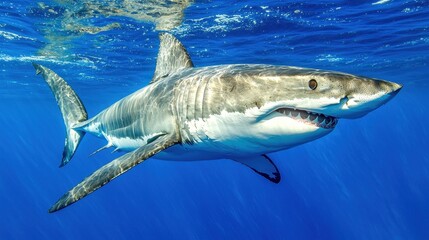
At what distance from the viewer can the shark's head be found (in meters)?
2.75

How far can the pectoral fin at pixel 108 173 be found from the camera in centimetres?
384

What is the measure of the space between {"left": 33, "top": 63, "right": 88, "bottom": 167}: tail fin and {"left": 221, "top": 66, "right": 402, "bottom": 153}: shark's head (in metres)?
5.43

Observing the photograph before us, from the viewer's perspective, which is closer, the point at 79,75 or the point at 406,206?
the point at 79,75

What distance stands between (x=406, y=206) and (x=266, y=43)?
142ft

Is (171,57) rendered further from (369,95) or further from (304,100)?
(369,95)

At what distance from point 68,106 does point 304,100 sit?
6611 mm

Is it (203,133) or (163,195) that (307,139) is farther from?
(163,195)

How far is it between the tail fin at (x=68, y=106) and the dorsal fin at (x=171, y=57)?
101 inches

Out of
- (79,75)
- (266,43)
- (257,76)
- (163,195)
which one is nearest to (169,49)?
(257,76)

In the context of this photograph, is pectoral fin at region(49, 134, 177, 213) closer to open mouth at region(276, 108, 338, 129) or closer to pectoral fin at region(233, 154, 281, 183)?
open mouth at region(276, 108, 338, 129)

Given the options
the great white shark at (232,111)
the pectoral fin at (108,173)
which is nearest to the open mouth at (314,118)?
the great white shark at (232,111)

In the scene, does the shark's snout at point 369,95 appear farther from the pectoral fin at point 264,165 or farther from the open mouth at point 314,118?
the pectoral fin at point 264,165

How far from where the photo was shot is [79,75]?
25375 millimetres

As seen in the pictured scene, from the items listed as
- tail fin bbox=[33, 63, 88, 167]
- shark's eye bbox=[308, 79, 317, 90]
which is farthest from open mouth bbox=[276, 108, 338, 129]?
tail fin bbox=[33, 63, 88, 167]
